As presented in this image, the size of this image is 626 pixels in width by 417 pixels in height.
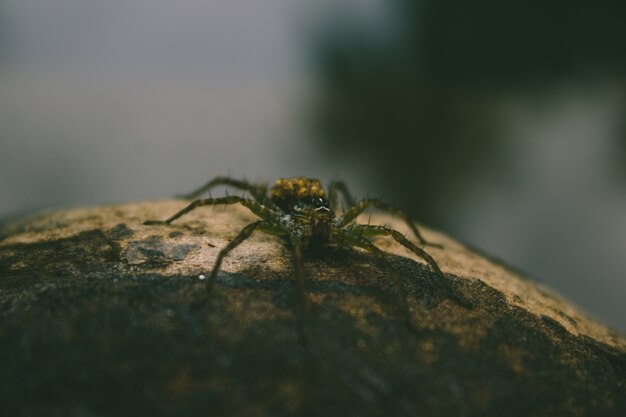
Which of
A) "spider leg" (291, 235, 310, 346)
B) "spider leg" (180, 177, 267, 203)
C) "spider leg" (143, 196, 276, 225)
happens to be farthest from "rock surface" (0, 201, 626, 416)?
"spider leg" (180, 177, 267, 203)

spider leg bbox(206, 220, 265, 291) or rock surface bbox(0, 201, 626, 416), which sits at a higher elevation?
spider leg bbox(206, 220, 265, 291)

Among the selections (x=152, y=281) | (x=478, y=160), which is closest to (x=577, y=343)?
(x=152, y=281)

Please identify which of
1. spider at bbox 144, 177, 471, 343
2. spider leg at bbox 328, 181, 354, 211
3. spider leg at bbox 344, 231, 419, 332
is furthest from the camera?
spider leg at bbox 328, 181, 354, 211

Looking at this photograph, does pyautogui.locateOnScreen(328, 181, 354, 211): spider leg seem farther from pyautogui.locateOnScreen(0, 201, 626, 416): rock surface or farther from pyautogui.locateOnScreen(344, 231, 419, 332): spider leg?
pyautogui.locateOnScreen(0, 201, 626, 416): rock surface

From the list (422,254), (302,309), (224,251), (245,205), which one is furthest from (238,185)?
(302,309)

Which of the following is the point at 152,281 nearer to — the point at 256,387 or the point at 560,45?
the point at 256,387

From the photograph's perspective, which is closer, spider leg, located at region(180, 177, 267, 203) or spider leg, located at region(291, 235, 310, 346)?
spider leg, located at region(291, 235, 310, 346)

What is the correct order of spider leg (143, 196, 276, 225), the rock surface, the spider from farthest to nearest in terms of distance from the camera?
1. spider leg (143, 196, 276, 225)
2. the spider
3. the rock surface
